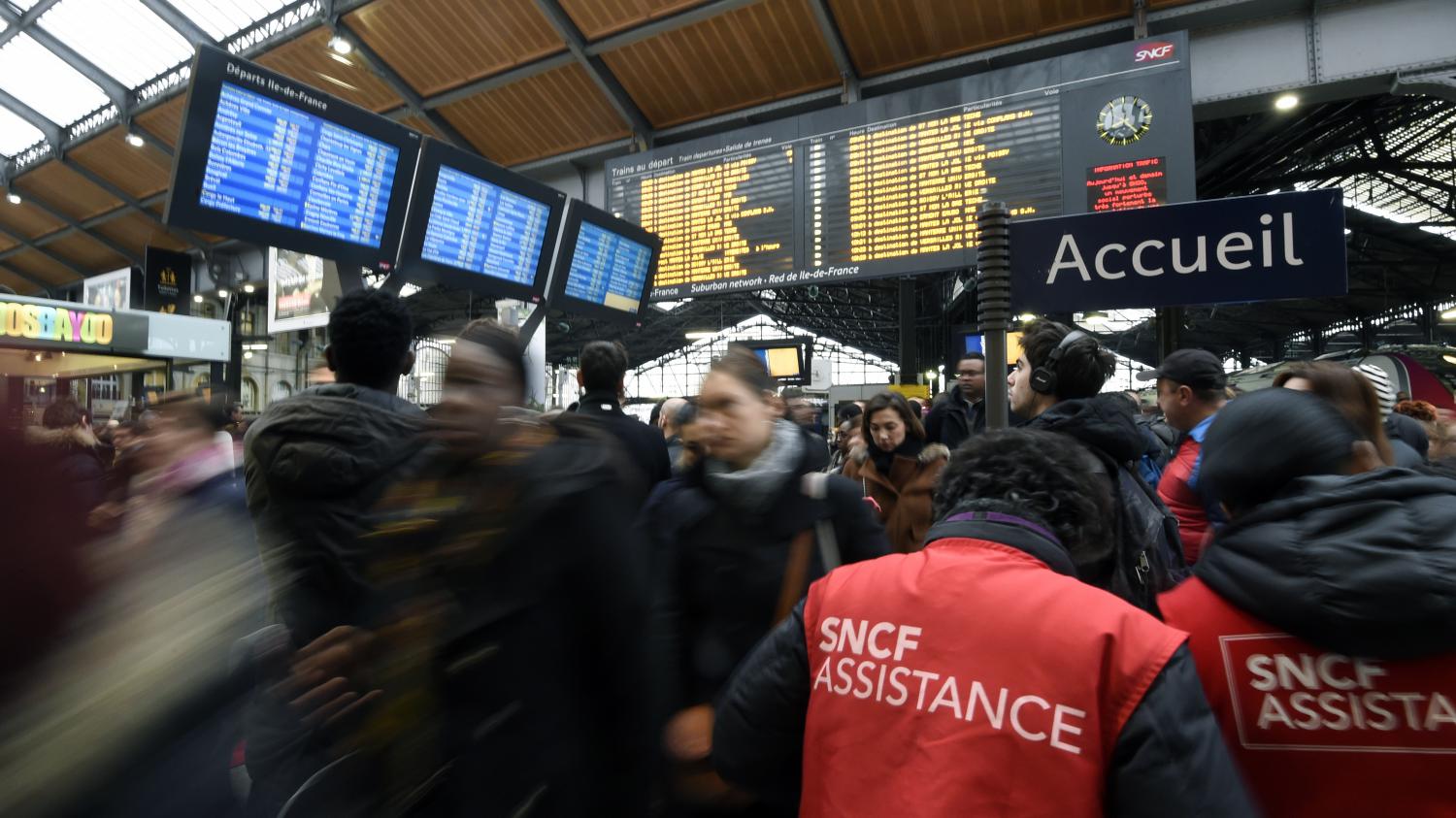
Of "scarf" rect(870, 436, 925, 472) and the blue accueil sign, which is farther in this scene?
"scarf" rect(870, 436, 925, 472)

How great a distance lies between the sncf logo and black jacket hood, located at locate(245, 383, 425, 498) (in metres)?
6.74

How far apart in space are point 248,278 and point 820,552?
706 inches

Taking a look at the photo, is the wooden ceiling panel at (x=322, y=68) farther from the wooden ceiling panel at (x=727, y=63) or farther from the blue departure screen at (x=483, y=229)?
the blue departure screen at (x=483, y=229)

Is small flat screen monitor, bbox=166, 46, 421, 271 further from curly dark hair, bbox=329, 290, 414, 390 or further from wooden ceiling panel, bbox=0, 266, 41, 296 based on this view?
wooden ceiling panel, bbox=0, 266, 41, 296

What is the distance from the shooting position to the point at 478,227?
499 centimetres

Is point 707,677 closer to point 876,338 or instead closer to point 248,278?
point 248,278

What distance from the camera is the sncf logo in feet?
20.0

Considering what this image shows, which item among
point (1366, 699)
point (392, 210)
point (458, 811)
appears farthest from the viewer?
point (392, 210)

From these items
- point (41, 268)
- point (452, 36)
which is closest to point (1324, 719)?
point (452, 36)

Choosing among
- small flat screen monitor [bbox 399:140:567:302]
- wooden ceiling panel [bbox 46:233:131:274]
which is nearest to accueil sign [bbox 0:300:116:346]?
small flat screen monitor [bbox 399:140:567:302]

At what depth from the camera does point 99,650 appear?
1.97 ft

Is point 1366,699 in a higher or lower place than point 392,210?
lower

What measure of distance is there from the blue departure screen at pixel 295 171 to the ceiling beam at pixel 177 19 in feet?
34.2

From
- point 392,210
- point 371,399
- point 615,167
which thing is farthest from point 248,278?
point 371,399
